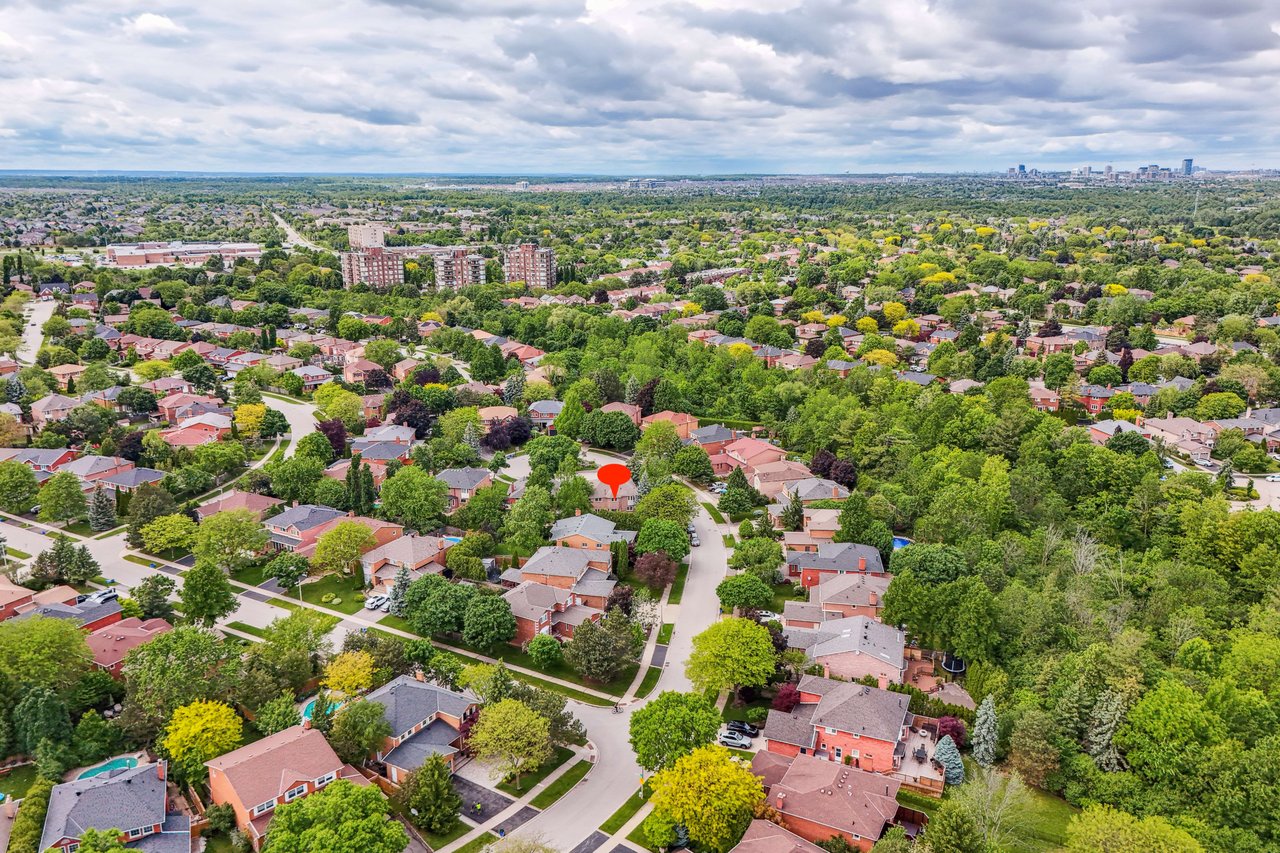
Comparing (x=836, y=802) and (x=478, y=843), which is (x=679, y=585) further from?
(x=478, y=843)

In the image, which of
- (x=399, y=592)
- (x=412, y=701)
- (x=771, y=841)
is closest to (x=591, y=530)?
(x=399, y=592)

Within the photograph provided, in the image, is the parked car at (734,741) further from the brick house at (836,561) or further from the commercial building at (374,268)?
the commercial building at (374,268)

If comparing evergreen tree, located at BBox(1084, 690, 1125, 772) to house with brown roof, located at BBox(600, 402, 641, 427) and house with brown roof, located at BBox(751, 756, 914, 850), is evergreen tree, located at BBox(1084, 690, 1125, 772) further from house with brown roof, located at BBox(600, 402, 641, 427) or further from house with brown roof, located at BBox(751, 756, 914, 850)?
house with brown roof, located at BBox(600, 402, 641, 427)

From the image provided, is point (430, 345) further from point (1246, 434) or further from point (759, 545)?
point (1246, 434)

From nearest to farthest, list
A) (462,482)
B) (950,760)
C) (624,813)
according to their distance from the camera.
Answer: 1. (624,813)
2. (950,760)
3. (462,482)

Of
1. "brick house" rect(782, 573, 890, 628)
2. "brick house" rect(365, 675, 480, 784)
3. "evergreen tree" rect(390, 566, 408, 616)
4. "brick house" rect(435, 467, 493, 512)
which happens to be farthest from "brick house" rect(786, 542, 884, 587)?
"brick house" rect(435, 467, 493, 512)

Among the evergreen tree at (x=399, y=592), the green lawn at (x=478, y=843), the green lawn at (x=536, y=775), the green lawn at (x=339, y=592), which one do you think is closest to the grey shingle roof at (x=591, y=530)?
the evergreen tree at (x=399, y=592)
